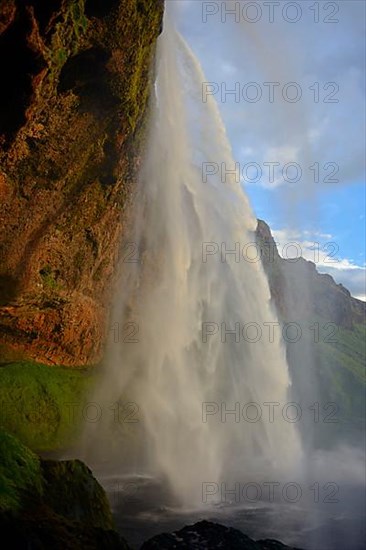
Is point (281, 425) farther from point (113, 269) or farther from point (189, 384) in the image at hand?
point (113, 269)

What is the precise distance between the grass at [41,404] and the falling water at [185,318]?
93.6 inches

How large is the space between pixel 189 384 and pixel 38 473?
2675cm

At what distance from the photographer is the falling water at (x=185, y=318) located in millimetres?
34969

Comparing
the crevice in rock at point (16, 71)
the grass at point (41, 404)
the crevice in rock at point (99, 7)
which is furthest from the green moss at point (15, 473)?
the crevice in rock at point (99, 7)

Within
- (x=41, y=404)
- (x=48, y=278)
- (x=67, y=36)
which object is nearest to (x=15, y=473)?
(x=67, y=36)

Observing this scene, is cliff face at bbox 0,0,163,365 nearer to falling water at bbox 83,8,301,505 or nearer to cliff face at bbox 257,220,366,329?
falling water at bbox 83,8,301,505

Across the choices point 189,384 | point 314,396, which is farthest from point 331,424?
point 189,384

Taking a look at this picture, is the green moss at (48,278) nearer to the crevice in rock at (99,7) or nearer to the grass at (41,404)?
the grass at (41,404)

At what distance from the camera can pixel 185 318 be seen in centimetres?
3806

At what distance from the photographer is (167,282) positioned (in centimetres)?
3900

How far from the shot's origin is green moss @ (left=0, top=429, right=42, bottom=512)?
892 centimetres

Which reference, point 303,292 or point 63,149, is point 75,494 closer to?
point 63,149

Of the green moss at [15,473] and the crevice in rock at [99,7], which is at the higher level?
the crevice in rock at [99,7]

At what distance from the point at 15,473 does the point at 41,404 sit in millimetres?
21926
